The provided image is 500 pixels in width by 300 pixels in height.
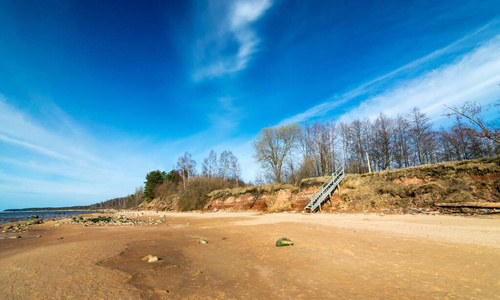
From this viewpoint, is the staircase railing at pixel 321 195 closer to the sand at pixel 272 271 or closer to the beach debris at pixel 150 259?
the sand at pixel 272 271

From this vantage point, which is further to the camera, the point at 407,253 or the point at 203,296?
the point at 407,253

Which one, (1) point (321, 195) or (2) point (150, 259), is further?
(1) point (321, 195)

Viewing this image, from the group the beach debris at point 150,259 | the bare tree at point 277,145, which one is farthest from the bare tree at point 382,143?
the beach debris at point 150,259

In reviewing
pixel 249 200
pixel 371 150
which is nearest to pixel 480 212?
pixel 249 200

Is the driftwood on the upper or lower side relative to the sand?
lower

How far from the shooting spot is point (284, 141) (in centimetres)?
3303

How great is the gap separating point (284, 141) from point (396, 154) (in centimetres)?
1740

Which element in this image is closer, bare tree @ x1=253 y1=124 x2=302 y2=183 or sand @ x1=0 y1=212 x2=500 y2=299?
sand @ x1=0 y1=212 x2=500 y2=299

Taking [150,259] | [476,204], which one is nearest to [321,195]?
[476,204]

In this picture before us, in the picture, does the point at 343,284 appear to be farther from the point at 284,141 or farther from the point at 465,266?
the point at 284,141

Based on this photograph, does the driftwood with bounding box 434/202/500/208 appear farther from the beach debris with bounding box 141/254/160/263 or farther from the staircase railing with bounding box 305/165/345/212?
the beach debris with bounding box 141/254/160/263

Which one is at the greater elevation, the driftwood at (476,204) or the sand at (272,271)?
the sand at (272,271)

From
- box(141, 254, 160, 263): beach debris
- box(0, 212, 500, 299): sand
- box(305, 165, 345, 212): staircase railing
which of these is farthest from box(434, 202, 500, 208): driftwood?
box(141, 254, 160, 263): beach debris

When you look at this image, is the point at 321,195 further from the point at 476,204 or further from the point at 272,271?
the point at 272,271
